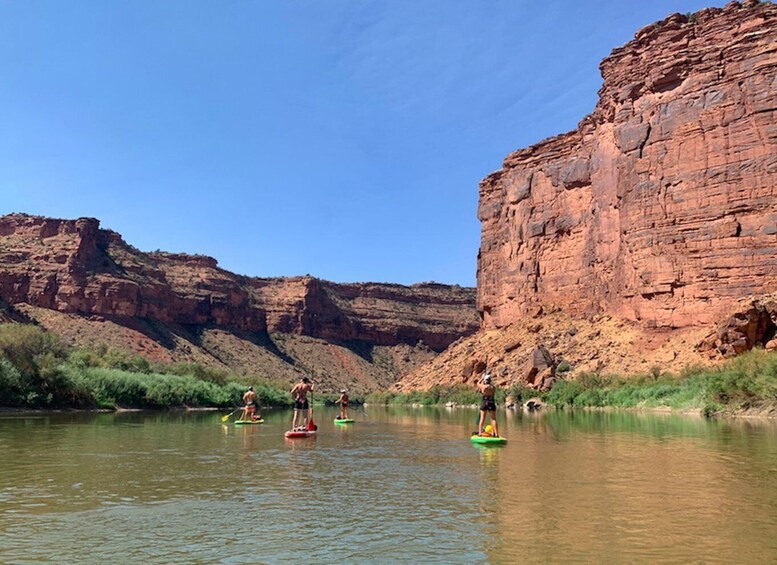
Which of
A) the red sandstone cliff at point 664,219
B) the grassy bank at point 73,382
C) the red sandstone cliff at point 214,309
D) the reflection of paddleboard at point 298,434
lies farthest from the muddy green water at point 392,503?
the red sandstone cliff at point 214,309

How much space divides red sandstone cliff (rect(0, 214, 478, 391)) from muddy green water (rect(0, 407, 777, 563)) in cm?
6337

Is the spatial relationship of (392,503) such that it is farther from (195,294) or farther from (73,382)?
(195,294)

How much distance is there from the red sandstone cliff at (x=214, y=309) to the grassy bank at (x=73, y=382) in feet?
87.8

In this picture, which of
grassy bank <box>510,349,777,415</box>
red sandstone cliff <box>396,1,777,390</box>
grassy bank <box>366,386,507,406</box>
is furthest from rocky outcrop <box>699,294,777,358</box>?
grassy bank <box>366,386,507,406</box>

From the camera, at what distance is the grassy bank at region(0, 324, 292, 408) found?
35688mm

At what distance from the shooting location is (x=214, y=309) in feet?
354

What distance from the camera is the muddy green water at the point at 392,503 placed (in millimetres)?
6582

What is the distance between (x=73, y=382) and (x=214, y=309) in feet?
229

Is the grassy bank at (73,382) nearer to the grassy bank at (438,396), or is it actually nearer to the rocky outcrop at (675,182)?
the grassy bank at (438,396)

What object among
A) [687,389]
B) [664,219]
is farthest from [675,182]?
[687,389]

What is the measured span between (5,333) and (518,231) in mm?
48562

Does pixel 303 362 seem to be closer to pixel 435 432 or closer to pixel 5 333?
pixel 5 333

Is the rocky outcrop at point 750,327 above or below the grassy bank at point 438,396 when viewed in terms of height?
Answer: above

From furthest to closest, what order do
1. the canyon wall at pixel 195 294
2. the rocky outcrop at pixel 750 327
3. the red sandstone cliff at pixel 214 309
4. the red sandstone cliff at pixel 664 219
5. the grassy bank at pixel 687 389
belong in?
the canyon wall at pixel 195 294, the red sandstone cliff at pixel 214 309, the red sandstone cliff at pixel 664 219, the rocky outcrop at pixel 750 327, the grassy bank at pixel 687 389
